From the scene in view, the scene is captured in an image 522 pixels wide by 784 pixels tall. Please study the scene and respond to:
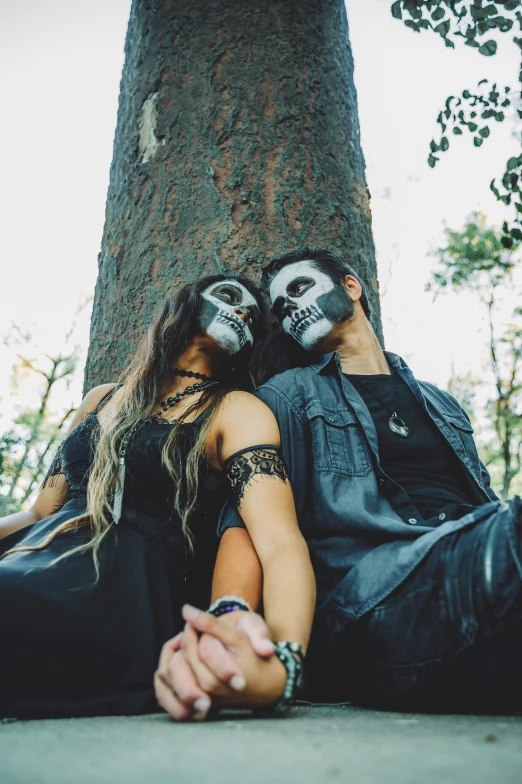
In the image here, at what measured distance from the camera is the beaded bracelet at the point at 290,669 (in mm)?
1310

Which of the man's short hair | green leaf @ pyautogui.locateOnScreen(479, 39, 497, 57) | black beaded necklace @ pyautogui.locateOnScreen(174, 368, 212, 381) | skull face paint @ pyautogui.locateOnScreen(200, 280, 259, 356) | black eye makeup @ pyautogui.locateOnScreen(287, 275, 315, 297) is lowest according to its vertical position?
black beaded necklace @ pyautogui.locateOnScreen(174, 368, 212, 381)

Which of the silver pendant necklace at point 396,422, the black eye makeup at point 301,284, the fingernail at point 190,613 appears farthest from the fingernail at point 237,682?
the black eye makeup at point 301,284

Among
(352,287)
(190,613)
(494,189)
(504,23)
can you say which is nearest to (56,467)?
(190,613)

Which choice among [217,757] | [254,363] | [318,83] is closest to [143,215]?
[254,363]

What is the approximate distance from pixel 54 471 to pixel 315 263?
5.42 feet

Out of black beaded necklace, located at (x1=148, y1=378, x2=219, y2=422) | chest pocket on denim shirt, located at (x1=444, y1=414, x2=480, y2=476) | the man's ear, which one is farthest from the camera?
the man's ear

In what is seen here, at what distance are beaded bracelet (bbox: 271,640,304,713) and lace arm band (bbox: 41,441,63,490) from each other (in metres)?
1.45

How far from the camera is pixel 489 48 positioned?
3.04 metres

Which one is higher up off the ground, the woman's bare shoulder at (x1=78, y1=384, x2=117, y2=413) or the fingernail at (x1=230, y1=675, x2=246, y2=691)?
the woman's bare shoulder at (x1=78, y1=384, x2=117, y2=413)

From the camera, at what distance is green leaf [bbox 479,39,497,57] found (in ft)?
9.93

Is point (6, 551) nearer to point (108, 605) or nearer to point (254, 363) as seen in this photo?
point (108, 605)

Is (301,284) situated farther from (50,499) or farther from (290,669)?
(290,669)

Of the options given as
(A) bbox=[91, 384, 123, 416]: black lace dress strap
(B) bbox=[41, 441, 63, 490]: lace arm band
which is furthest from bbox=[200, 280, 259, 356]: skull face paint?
(B) bbox=[41, 441, 63, 490]: lace arm band

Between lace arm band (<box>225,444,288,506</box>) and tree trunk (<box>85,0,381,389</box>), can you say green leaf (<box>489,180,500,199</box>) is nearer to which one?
tree trunk (<box>85,0,381,389</box>)
